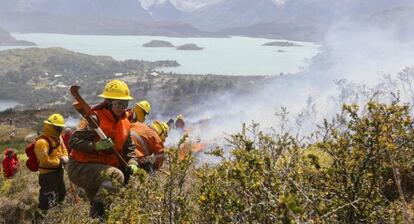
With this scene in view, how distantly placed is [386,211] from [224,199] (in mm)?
993

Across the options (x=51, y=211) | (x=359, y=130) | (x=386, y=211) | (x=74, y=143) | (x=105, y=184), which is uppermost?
(x=359, y=130)

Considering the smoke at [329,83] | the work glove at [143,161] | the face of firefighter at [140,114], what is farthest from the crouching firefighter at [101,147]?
the smoke at [329,83]

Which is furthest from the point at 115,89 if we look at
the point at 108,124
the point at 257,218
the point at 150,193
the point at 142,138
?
the point at 257,218

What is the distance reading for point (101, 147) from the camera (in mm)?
5168

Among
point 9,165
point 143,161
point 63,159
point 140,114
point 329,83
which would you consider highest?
point 140,114

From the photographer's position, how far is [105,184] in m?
5.29

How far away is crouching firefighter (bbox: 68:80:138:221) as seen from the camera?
5312 millimetres

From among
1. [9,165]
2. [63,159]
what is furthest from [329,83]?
[63,159]

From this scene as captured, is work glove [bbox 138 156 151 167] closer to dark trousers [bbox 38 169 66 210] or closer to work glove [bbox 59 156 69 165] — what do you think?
work glove [bbox 59 156 69 165]

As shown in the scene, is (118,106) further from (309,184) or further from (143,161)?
(309,184)

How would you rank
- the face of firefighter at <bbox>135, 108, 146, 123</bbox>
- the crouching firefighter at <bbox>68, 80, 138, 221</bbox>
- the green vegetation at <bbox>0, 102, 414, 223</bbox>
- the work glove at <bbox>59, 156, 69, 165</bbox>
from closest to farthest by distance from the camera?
1. the green vegetation at <bbox>0, 102, 414, 223</bbox>
2. the crouching firefighter at <bbox>68, 80, 138, 221</bbox>
3. the work glove at <bbox>59, 156, 69, 165</bbox>
4. the face of firefighter at <bbox>135, 108, 146, 123</bbox>

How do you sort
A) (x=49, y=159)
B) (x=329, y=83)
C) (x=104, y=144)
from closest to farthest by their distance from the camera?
(x=104, y=144)
(x=49, y=159)
(x=329, y=83)

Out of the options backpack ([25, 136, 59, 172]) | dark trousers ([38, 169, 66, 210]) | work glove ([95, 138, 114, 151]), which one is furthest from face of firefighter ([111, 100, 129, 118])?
dark trousers ([38, 169, 66, 210])

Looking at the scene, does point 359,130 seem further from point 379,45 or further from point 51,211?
point 379,45
